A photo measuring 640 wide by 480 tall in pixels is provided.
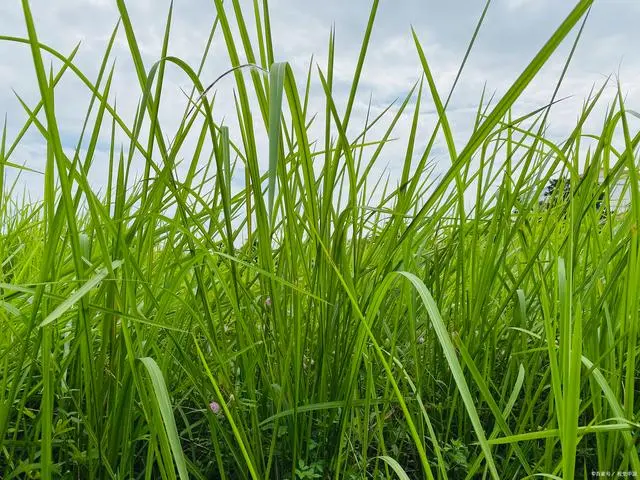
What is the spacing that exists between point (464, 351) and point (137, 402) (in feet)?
1.65

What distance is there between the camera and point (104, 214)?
0.66 metres

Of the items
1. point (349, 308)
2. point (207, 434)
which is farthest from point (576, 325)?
point (207, 434)

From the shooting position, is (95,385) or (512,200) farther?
(512,200)

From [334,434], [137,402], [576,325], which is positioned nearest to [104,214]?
[137,402]

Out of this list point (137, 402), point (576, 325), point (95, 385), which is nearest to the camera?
point (576, 325)

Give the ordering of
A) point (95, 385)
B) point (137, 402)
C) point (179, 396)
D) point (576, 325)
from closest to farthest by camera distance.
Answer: point (576, 325) < point (95, 385) < point (137, 402) < point (179, 396)

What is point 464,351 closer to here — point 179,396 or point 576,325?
point 576,325

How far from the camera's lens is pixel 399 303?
2.91 feet

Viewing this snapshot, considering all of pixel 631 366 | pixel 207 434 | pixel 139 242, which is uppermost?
pixel 139 242

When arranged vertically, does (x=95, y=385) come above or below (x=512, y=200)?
below

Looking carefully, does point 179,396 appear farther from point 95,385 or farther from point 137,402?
point 95,385

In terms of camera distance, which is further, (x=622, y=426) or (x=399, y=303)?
(x=399, y=303)

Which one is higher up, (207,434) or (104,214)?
(104,214)

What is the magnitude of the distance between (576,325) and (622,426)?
0.49 feet
